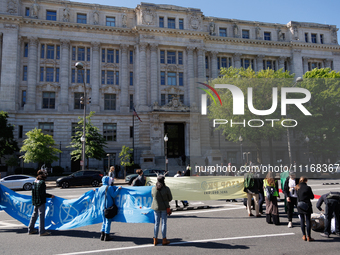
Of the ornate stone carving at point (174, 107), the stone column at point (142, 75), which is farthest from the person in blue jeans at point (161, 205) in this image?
the stone column at point (142, 75)

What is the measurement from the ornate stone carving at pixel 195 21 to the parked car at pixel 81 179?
103 ft

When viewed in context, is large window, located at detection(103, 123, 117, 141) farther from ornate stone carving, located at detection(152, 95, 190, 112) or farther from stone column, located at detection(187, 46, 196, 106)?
stone column, located at detection(187, 46, 196, 106)

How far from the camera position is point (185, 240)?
796cm

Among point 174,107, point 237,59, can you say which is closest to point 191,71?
point 174,107

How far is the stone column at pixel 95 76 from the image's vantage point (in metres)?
42.1

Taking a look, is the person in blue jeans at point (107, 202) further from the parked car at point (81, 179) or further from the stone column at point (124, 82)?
the stone column at point (124, 82)

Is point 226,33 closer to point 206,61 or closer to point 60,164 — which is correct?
point 206,61

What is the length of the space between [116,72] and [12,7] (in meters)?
17.9

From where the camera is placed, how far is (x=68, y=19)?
138 feet

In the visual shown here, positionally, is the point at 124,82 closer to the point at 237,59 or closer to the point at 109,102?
the point at 109,102

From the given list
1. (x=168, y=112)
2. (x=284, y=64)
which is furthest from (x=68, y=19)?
(x=284, y=64)

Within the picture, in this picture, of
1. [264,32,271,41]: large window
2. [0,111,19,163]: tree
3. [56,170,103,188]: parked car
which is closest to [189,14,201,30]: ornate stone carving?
[264,32,271,41]: large window

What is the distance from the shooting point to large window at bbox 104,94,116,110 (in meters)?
43.4

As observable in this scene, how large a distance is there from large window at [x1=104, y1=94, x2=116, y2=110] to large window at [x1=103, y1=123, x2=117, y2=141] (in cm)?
302
